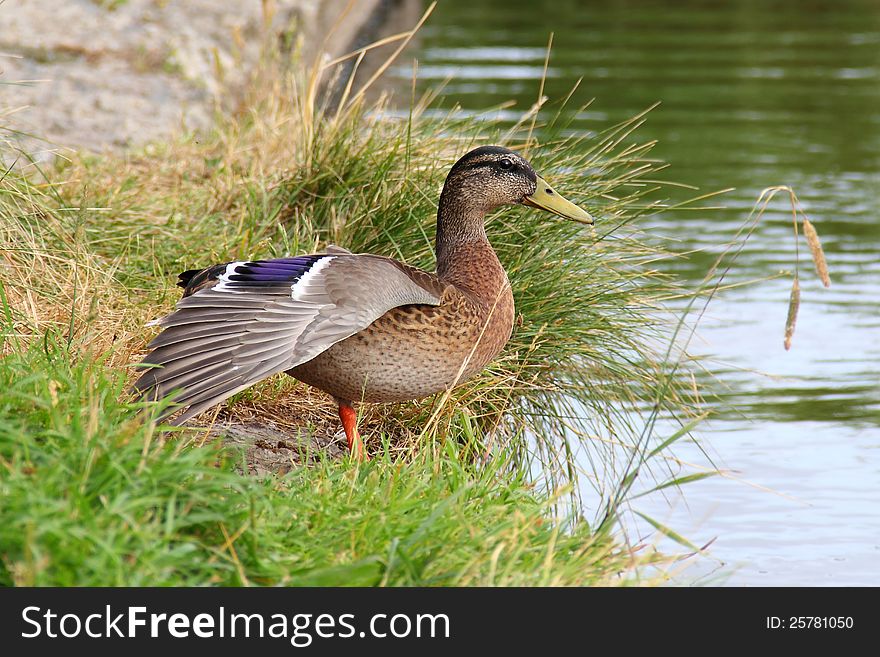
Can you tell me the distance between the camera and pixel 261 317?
4156mm

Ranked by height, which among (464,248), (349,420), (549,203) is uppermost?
(549,203)

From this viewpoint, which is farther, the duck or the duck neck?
the duck neck

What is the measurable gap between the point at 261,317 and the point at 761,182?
6.31 meters

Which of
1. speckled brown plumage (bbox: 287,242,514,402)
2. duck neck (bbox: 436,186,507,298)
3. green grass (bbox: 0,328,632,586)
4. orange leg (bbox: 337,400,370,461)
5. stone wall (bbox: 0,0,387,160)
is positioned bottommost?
green grass (bbox: 0,328,632,586)

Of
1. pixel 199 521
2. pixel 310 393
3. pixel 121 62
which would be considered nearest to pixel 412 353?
pixel 310 393

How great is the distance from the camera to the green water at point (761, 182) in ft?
17.5

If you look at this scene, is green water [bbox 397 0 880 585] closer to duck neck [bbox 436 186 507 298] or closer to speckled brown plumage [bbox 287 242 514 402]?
speckled brown plumage [bbox 287 242 514 402]

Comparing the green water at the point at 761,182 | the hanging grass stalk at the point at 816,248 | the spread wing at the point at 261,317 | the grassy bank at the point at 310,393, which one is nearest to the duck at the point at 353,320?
the spread wing at the point at 261,317

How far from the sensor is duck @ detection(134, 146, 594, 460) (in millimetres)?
4031

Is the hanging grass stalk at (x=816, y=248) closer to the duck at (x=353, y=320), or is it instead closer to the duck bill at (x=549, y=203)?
the duck at (x=353, y=320)

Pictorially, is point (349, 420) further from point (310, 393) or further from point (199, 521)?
point (199, 521)

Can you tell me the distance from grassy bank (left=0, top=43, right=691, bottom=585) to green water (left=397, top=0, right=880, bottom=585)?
1.75 feet

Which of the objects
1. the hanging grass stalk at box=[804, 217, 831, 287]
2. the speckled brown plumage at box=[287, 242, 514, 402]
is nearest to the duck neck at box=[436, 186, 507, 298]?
the speckled brown plumage at box=[287, 242, 514, 402]

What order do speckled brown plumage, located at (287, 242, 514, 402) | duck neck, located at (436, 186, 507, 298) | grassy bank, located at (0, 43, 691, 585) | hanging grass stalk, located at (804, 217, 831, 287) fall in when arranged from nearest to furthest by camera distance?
grassy bank, located at (0, 43, 691, 585), hanging grass stalk, located at (804, 217, 831, 287), speckled brown plumage, located at (287, 242, 514, 402), duck neck, located at (436, 186, 507, 298)
